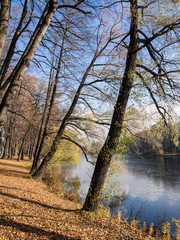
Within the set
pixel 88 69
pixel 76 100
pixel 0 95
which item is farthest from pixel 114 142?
pixel 88 69

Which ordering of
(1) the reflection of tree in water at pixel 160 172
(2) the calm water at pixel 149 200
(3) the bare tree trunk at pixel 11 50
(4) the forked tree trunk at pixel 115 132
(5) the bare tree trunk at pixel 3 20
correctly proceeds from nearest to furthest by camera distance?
(5) the bare tree trunk at pixel 3 20
(4) the forked tree trunk at pixel 115 132
(3) the bare tree trunk at pixel 11 50
(2) the calm water at pixel 149 200
(1) the reflection of tree in water at pixel 160 172

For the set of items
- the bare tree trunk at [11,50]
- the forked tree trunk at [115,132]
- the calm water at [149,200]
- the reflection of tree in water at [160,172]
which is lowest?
the calm water at [149,200]

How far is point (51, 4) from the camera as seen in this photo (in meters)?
4.08

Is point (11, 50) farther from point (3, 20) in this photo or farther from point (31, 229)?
point (31, 229)

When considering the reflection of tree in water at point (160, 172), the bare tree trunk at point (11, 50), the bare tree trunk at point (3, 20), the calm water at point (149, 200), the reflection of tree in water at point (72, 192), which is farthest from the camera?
the reflection of tree in water at point (160, 172)

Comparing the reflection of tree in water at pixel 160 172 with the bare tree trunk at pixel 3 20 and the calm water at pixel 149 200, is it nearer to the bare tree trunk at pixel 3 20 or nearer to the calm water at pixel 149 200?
the calm water at pixel 149 200

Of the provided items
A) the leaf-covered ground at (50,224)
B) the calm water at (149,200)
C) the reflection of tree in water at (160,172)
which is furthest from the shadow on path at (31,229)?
the reflection of tree in water at (160,172)

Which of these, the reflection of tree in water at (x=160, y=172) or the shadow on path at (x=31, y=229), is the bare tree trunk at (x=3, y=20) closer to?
the shadow on path at (x=31, y=229)

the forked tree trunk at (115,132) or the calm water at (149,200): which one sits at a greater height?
the forked tree trunk at (115,132)

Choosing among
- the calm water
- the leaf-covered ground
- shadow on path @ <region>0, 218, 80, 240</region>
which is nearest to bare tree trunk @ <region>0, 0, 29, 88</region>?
the leaf-covered ground

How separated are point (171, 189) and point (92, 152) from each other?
32.5 ft

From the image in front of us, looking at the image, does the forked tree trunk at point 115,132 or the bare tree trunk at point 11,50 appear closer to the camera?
the forked tree trunk at point 115,132

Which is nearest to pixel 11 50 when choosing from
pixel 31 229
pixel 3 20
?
pixel 3 20

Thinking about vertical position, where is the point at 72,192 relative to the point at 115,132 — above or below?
below
